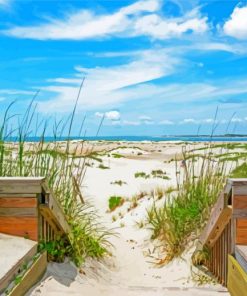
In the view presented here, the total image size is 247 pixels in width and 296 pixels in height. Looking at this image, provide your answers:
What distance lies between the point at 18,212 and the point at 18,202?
0.09 m

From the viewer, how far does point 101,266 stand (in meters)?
5.35

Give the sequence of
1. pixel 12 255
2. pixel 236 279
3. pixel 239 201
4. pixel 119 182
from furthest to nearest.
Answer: pixel 119 182
pixel 239 201
pixel 236 279
pixel 12 255

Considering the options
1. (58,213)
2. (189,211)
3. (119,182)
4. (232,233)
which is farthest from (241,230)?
(119,182)

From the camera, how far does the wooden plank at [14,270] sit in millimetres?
3122

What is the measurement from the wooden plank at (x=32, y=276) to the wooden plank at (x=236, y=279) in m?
1.54

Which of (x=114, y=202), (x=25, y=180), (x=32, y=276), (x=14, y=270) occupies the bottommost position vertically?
(x=114, y=202)

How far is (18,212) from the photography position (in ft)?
13.5

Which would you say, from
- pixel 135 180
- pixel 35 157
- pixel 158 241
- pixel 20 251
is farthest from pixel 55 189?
pixel 135 180

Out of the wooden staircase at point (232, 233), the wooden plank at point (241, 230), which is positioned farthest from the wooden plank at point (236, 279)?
the wooden plank at point (241, 230)

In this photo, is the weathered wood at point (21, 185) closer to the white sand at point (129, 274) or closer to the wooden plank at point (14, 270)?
the wooden plank at point (14, 270)

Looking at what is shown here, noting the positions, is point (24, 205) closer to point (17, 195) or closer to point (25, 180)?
point (17, 195)

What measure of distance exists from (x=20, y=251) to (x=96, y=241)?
1.73 m

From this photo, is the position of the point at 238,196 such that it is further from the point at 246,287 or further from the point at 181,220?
the point at 181,220

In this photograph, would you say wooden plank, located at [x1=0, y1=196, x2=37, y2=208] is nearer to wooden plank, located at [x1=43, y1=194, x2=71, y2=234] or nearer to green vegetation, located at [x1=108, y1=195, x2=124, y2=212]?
wooden plank, located at [x1=43, y1=194, x2=71, y2=234]
